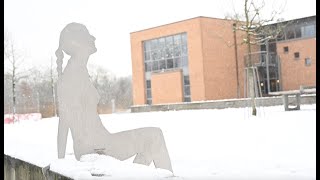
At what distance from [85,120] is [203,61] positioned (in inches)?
952

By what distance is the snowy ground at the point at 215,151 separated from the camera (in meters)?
3.89

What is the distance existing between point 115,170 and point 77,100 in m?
0.91

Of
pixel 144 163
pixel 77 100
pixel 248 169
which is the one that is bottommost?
A: pixel 248 169

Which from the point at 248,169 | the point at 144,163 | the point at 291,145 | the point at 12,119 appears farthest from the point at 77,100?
the point at 12,119

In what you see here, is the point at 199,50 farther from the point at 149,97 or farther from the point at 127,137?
the point at 127,137

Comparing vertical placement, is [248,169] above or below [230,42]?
below

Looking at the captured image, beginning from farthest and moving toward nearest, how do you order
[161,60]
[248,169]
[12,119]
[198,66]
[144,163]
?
[161,60] → [198,66] → [12,119] → [248,169] → [144,163]

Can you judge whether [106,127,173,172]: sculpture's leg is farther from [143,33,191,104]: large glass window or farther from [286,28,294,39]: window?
[143,33,191,104]: large glass window

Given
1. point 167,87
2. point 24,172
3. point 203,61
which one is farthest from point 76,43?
point 167,87

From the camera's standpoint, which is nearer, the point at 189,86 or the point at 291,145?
the point at 291,145

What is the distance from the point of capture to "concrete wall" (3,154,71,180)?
4285 millimetres

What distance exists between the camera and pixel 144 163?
4.01 meters

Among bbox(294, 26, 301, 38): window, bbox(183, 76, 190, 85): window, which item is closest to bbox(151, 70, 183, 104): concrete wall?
bbox(183, 76, 190, 85): window

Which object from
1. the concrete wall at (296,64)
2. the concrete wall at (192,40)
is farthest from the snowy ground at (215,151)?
the concrete wall at (192,40)
